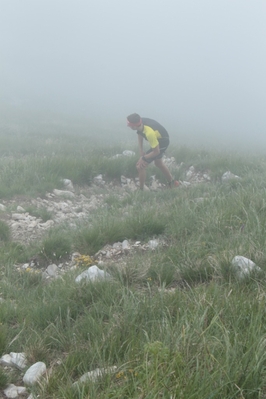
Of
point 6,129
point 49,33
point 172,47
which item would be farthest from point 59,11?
point 6,129

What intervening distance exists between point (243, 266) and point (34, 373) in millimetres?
1861

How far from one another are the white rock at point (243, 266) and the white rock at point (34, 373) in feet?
5.62

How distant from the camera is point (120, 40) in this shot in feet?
334

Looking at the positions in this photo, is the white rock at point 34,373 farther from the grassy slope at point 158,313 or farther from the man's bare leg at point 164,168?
the man's bare leg at point 164,168

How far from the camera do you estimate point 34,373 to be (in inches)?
103

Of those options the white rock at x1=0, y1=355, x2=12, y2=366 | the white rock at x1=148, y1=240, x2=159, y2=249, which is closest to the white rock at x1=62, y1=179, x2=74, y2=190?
the white rock at x1=148, y1=240, x2=159, y2=249

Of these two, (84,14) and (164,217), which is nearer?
(164,217)

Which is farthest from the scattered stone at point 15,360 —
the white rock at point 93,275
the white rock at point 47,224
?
the white rock at point 47,224

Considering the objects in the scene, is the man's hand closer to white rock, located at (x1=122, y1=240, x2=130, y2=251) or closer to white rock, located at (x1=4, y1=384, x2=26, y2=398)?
white rock, located at (x1=122, y1=240, x2=130, y2=251)

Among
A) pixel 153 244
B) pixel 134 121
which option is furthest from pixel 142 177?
pixel 153 244

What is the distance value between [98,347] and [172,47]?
344 feet

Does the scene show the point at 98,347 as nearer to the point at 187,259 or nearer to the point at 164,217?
the point at 187,259

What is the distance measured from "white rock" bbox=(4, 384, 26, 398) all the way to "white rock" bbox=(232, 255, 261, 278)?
6.13 ft

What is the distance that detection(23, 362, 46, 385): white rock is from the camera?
2.58 meters
